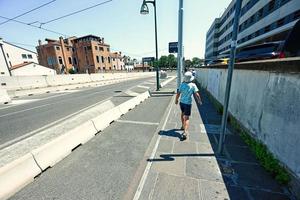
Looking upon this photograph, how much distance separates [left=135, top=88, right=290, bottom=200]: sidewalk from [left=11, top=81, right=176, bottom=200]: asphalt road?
34 centimetres

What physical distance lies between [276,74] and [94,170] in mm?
4062

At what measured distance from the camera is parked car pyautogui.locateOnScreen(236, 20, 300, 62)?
193 inches

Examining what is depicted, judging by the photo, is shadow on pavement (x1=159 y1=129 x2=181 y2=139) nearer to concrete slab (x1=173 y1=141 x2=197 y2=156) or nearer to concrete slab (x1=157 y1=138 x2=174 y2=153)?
concrete slab (x1=157 y1=138 x2=174 y2=153)

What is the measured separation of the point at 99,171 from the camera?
3.07m

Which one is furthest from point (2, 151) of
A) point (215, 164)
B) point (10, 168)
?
point (215, 164)

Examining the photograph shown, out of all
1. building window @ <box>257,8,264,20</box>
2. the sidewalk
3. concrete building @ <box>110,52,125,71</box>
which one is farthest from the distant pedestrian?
concrete building @ <box>110,52,125,71</box>

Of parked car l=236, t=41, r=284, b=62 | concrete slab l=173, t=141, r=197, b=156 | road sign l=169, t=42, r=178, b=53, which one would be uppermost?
road sign l=169, t=42, r=178, b=53

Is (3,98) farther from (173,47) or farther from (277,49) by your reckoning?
(277,49)

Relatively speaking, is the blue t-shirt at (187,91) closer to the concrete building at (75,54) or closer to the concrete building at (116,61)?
the concrete building at (75,54)

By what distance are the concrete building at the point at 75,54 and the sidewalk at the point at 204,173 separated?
48797mm

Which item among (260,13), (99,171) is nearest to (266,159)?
(99,171)

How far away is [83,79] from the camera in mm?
22672

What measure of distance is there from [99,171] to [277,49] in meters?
7.87

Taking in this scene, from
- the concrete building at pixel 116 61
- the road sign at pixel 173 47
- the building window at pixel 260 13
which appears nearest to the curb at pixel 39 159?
the road sign at pixel 173 47
